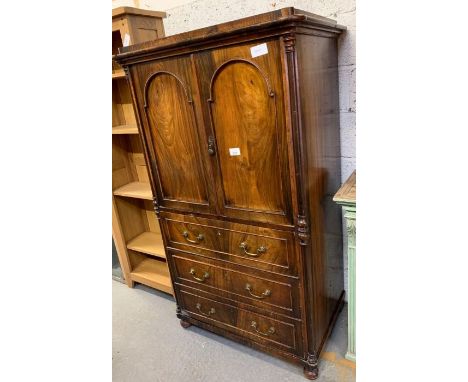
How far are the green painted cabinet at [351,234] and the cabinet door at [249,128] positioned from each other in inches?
9.7

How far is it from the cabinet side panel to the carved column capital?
0.07 meters

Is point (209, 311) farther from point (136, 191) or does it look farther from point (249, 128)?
point (249, 128)

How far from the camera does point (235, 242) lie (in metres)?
1.52

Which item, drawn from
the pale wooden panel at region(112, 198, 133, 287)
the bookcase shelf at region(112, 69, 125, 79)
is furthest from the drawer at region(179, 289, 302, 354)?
the bookcase shelf at region(112, 69, 125, 79)

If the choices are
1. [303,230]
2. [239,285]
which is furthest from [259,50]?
[239,285]

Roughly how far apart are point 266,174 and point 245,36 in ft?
1.70

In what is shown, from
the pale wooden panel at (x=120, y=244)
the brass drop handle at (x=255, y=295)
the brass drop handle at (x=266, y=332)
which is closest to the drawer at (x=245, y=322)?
the brass drop handle at (x=266, y=332)

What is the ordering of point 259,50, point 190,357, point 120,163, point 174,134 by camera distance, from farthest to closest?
1. point 120,163
2. point 190,357
3. point 174,134
4. point 259,50

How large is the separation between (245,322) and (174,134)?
101 cm

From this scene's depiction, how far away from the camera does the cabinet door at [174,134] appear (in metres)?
A: 1.40
